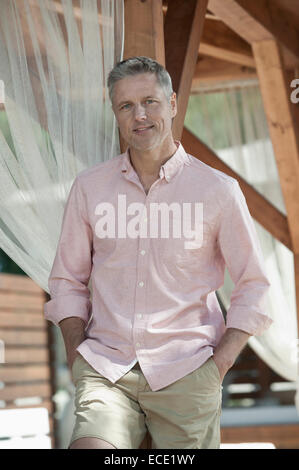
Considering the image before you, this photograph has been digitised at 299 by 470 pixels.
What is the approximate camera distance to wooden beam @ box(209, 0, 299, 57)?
3713mm

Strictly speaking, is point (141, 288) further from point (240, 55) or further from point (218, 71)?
point (218, 71)

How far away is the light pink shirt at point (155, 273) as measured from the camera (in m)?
1.91

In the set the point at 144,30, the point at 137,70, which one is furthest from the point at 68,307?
the point at 144,30

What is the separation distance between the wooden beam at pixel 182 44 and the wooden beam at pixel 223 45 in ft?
5.13

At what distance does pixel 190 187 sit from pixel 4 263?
6.27 meters

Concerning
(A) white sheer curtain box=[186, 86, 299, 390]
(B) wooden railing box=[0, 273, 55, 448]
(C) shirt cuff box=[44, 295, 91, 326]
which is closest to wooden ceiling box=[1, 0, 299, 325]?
(A) white sheer curtain box=[186, 86, 299, 390]

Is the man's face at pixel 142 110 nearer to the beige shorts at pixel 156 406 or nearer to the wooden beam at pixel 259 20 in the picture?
the beige shorts at pixel 156 406

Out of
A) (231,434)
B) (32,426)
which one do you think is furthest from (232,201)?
(231,434)

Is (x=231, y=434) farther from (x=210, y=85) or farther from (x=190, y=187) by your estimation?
(x=190, y=187)

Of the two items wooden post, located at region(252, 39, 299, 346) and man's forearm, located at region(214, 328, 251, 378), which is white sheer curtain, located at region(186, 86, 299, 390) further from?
man's forearm, located at region(214, 328, 251, 378)

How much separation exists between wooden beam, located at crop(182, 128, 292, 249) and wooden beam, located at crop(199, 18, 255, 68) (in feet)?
1.61

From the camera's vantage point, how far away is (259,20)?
12.9 ft

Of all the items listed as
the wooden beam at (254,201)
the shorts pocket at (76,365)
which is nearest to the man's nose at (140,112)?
the shorts pocket at (76,365)

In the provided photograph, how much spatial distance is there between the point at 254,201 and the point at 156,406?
2.83 m
